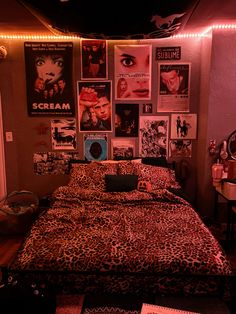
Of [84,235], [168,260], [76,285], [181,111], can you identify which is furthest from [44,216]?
[181,111]

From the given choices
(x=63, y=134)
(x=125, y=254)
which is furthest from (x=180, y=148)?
(x=125, y=254)

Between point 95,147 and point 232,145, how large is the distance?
1.64 meters

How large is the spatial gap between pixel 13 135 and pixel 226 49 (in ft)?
8.85

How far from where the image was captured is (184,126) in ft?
11.5

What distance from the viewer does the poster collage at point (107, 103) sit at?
133 inches

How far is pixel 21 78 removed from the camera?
3.45 metres

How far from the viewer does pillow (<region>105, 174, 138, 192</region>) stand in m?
2.93

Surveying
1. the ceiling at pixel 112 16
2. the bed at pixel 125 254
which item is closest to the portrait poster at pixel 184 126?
the bed at pixel 125 254

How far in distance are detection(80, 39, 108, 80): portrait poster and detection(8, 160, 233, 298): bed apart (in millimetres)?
1739

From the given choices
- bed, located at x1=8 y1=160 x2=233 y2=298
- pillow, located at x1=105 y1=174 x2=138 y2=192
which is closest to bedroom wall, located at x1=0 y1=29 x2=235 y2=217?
pillow, located at x1=105 y1=174 x2=138 y2=192

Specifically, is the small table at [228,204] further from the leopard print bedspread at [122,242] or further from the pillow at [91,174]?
the pillow at [91,174]

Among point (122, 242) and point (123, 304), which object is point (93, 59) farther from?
A: point (123, 304)

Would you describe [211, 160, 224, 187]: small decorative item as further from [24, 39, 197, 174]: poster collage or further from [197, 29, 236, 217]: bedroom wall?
[24, 39, 197, 174]: poster collage

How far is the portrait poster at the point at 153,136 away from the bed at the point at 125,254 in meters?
1.15
